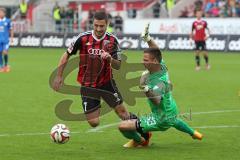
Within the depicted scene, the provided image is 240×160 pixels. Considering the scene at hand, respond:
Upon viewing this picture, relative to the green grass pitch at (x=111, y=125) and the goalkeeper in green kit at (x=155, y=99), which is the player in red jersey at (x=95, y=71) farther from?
the green grass pitch at (x=111, y=125)

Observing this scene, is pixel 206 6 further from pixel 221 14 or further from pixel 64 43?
pixel 64 43

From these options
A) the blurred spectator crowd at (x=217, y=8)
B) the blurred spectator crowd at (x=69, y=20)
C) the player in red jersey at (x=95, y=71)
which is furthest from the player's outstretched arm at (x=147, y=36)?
the blurred spectator crowd at (x=69, y=20)

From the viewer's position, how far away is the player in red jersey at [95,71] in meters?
10.5

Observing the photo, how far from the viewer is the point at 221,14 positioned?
41.8 m

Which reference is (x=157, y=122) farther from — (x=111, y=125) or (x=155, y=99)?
(x=111, y=125)

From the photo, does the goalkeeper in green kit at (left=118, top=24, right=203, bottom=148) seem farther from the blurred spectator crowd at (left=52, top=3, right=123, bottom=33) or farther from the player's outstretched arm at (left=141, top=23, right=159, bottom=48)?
the blurred spectator crowd at (left=52, top=3, right=123, bottom=33)

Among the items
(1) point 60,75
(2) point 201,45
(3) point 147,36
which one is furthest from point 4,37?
(3) point 147,36

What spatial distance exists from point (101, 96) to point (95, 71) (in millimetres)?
410

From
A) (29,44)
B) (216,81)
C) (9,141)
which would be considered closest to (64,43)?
(29,44)

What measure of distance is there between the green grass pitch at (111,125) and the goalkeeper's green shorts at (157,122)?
13.3 inches

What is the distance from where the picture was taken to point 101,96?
35.8 ft

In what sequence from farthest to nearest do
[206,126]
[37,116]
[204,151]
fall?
[37,116] → [206,126] → [204,151]

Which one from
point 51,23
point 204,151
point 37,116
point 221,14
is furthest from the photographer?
point 51,23

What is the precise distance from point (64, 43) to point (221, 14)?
31.1 feet
